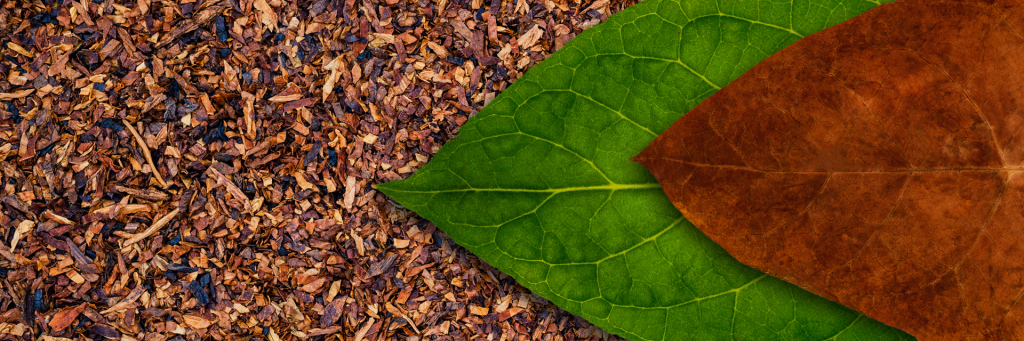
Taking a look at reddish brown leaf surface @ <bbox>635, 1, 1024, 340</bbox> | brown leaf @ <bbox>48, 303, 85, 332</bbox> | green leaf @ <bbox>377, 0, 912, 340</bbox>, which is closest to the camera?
reddish brown leaf surface @ <bbox>635, 1, 1024, 340</bbox>

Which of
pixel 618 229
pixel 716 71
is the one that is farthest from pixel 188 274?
pixel 716 71

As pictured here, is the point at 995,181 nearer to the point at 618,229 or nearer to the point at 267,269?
the point at 618,229

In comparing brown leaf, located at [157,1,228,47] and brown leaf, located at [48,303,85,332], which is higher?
brown leaf, located at [157,1,228,47]

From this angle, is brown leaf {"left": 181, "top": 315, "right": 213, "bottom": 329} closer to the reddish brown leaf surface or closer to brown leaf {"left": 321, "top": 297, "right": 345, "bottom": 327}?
brown leaf {"left": 321, "top": 297, "right": 345, "bottom": 327}

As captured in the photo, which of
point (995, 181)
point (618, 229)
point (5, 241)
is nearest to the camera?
A: point (995, 181)

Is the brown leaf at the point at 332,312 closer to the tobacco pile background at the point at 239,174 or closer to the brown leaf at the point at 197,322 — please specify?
the tobacco pile background at the point at 239,174

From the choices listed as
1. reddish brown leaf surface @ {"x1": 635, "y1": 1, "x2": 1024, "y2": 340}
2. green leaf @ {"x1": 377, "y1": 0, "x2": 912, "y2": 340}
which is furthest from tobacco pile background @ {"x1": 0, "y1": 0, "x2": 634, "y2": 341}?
reddish brown leaf surface @ {"x1": 635, "y1": 1, "x2": 1024, "y2": 340}

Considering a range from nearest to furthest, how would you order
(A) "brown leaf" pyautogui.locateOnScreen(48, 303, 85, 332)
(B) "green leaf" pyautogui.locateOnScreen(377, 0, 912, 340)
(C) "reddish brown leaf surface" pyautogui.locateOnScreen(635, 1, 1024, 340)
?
(C) "reddish brown leaf surface" pyautogui.locateOnScreen(635, 1, 1024, 340) < (B) "green leaf" pyautogui.locateOnScreen(377, 0, 912, 340) < (A) "brown leaf" pyautogui.locateOnScreen(48, 303, 85, 332)
